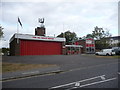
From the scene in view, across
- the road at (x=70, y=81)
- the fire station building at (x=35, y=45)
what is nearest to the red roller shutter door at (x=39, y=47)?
the fire station building at (x=35, y=45)

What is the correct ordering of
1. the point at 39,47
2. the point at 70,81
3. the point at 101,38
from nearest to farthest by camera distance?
the point at 70,81
the point at 39,47
the point at 101,38

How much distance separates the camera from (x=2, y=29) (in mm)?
37062

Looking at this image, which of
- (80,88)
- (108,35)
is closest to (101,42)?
(108,35)

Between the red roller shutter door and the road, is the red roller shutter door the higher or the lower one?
the higher one

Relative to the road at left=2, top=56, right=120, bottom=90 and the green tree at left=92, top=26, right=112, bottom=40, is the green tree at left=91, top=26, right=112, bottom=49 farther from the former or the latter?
the road at left=2, top=56, right=120, bottom=90

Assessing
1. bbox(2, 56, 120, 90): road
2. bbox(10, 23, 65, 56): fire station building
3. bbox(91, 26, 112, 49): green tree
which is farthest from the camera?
bbox(91, 26, 112, 49): green tree

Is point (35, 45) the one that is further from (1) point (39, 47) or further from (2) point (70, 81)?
(2) point (70, 81)

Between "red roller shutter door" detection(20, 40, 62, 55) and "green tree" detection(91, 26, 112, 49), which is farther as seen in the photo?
"green tree" detection(91, 26, 112, 49)

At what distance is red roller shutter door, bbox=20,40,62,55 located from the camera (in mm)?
30250

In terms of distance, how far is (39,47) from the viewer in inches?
1262

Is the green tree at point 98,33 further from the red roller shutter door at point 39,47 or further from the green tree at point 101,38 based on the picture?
the red roller shutter door at point 39,47

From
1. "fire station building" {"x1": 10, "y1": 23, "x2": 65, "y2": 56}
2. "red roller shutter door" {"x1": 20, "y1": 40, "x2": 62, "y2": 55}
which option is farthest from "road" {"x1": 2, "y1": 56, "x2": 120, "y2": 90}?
"red roller shutter door" {"x1": 20, "y1": 40, "x2": 62, "y2": 55}

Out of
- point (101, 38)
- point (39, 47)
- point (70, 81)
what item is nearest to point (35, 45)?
point (39, 47)

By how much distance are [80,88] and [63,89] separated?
0.78 metres
